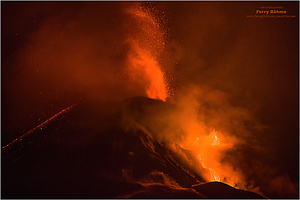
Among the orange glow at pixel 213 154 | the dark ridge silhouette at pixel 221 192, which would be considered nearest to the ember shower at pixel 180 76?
the orange glow at pixel 213 154

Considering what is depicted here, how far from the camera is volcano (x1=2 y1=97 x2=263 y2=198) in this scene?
13.9 feet

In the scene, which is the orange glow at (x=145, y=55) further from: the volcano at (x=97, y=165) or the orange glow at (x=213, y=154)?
the volcano at (x=97, y=165)

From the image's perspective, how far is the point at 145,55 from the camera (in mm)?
12797

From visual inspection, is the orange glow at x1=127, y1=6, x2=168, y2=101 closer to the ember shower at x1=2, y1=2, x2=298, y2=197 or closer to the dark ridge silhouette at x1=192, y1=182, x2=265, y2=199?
the ember shower at x1=2, y1=2, x2=298, y2=197

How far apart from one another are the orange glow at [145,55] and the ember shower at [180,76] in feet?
0.19

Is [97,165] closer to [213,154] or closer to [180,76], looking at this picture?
[213,154]

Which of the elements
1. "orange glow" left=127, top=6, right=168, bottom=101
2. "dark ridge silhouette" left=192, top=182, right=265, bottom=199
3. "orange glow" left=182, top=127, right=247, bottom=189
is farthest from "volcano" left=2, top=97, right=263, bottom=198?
"orange glow" left=127, top=6, right=168, bottom=101

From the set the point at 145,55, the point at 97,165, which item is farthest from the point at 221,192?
the point at 145,55

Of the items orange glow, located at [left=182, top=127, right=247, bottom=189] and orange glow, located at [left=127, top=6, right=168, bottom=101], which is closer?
orange glow, located at [left=182, top=127, right=247, bottom=189]

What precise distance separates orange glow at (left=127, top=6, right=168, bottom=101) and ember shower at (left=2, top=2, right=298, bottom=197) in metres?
0.06

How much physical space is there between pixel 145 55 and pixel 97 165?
8830mm

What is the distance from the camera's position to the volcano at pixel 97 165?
13.9 feet

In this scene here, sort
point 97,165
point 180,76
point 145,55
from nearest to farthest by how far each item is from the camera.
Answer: point 97,165, point 145,55, point 180,76

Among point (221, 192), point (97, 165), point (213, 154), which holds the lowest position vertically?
point (221, 192)
